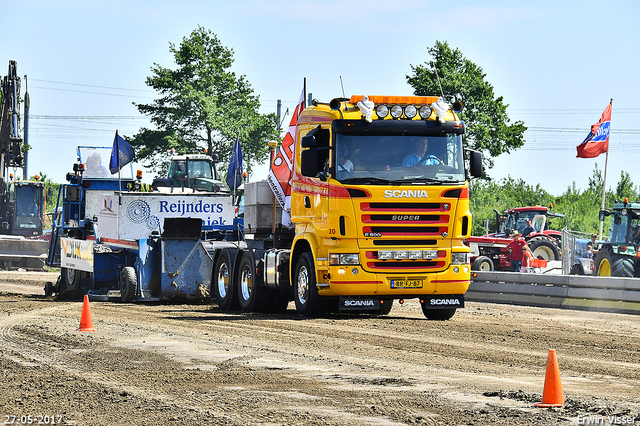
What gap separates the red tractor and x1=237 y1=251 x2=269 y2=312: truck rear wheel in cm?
1271

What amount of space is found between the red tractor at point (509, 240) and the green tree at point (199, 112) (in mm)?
20388

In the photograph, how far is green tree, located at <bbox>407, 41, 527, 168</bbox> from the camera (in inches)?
1757

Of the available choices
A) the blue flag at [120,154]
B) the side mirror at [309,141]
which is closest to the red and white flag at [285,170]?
the side mirror at [309,141]

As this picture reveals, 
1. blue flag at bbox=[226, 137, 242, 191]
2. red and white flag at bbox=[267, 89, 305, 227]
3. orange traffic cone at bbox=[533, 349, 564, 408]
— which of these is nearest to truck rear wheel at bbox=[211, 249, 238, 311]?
red and white flag at bbox=[267, 89, 305, 227]

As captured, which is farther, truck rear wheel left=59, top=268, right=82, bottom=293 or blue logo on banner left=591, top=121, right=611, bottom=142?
blue logo on banner left=591, top=121, right=611, bottom=142

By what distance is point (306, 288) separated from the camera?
14.9 metres

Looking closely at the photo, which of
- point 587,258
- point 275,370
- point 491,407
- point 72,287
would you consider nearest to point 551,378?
point 491,407

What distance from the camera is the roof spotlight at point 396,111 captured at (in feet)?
46.5

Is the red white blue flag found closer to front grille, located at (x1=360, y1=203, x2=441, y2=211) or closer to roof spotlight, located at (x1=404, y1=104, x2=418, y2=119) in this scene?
roof spotlight, located at (x1=404, y1=104, x2=418, y2=119)

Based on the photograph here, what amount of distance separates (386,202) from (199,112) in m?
38.2

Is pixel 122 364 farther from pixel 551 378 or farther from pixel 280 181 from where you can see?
pixel 280 181

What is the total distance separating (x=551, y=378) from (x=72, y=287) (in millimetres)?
16723

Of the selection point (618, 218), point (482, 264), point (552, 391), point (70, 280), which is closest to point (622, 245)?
point (618, 218)

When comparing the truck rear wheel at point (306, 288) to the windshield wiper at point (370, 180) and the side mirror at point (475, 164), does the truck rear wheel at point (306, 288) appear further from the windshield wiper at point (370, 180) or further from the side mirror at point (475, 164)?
the side mirror at point (475, 164)
